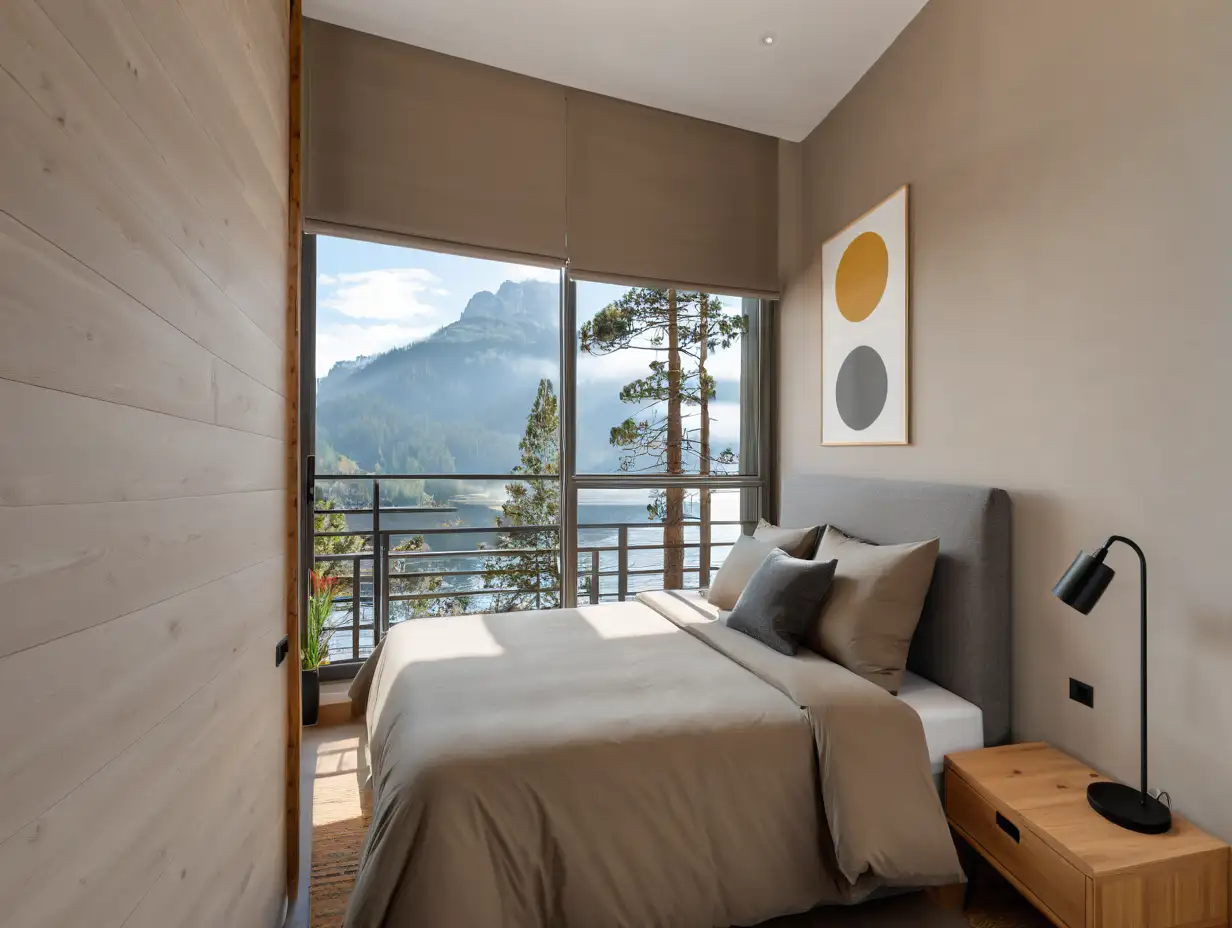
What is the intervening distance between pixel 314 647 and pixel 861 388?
9.56 feet

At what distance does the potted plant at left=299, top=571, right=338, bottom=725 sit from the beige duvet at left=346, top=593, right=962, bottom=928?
4.16ft

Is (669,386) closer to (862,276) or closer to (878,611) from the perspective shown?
(862,276)

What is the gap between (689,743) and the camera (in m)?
1.77

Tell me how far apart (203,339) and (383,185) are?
232 centimetres

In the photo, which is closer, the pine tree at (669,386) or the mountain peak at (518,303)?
the mountain peak at (518,303)

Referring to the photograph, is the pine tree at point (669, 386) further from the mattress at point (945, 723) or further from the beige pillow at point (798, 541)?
the mattress at point (945, 723)

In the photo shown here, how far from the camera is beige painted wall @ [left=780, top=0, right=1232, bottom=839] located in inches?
69.4

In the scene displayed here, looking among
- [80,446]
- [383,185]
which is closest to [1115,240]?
[80,446]

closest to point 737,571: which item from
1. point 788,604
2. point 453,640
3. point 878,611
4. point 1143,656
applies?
point 788,604

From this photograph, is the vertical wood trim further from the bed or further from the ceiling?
the ceiling

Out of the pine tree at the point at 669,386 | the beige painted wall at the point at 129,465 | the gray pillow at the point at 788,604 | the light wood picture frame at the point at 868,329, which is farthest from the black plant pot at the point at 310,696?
the light wood picture frame at the point at 868,329

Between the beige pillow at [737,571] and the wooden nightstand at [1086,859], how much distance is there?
1.17m

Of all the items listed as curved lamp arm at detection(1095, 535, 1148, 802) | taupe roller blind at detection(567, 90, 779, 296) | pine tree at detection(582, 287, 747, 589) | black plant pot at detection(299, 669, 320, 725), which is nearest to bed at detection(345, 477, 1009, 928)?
curved lamp arm at detection(1095, 535, 1148, 802)

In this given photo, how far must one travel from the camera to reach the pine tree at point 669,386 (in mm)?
3883
